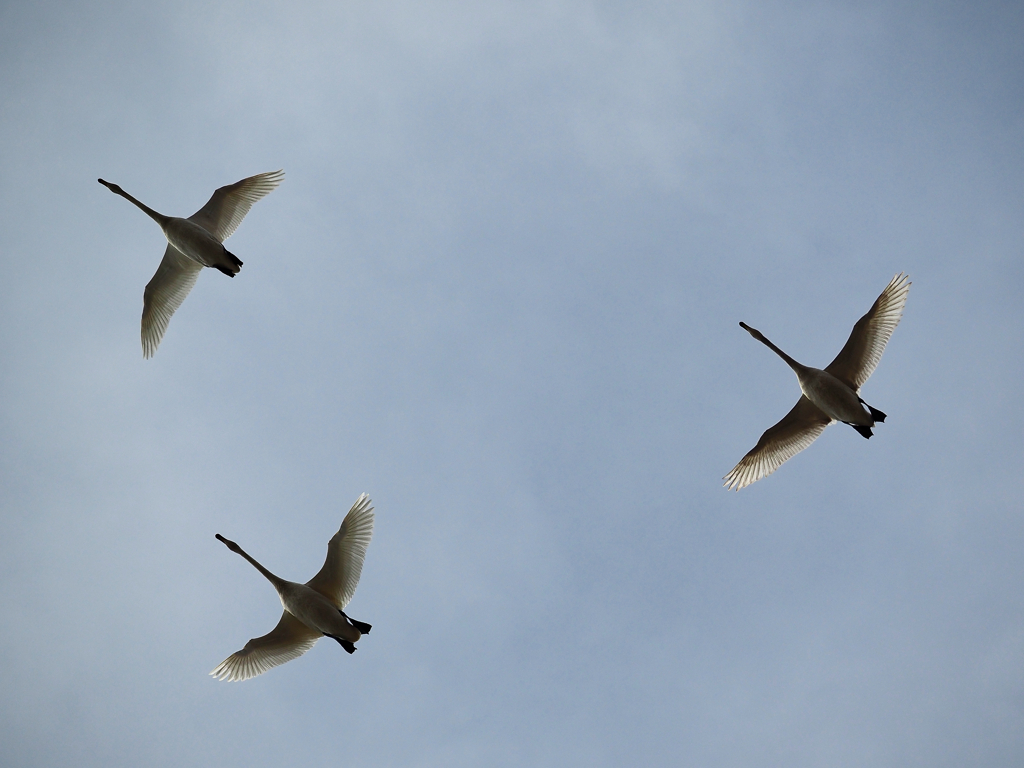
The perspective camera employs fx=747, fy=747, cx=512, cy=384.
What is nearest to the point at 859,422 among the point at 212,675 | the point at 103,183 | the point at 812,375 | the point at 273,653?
the point at 812,375

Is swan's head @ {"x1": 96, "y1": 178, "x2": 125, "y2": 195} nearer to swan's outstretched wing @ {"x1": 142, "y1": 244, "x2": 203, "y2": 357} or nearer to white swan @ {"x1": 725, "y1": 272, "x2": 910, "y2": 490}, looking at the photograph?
swan's outstretched wing @ {"x1": 142, "y1": 244, "x2": 203, "y2": 357}

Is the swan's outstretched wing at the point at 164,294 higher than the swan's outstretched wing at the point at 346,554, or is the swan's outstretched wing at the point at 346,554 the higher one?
the swan's outstretched wing at the point at 164,294

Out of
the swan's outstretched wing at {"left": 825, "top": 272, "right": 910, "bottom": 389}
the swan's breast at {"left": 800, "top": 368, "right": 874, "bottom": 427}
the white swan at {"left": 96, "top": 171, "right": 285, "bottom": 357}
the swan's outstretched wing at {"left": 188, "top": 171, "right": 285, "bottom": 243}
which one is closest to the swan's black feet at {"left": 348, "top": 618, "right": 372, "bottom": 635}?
the white swan at {"left": 96, "top": 171, "right": 285, "bottom": 357}

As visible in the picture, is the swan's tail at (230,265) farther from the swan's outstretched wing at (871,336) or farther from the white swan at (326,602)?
the swan's outstretched wing at (871,336)

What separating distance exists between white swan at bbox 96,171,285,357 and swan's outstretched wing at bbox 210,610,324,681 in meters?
10.4

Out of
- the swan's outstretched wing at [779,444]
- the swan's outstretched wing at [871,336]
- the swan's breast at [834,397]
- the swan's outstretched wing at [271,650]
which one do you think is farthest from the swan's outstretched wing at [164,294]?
the swan's outstretched wing at [871,336]

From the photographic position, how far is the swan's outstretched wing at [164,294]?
2467 cm

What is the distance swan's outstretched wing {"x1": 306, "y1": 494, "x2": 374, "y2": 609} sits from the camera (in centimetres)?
2064

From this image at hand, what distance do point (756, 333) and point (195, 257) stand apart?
704 inches

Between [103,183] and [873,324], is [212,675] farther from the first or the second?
[873,324]

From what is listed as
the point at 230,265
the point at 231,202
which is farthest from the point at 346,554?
the point at 231,202

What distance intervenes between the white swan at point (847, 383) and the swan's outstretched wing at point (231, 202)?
55.5ft

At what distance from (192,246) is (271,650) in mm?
12282

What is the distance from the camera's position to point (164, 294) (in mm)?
24938
